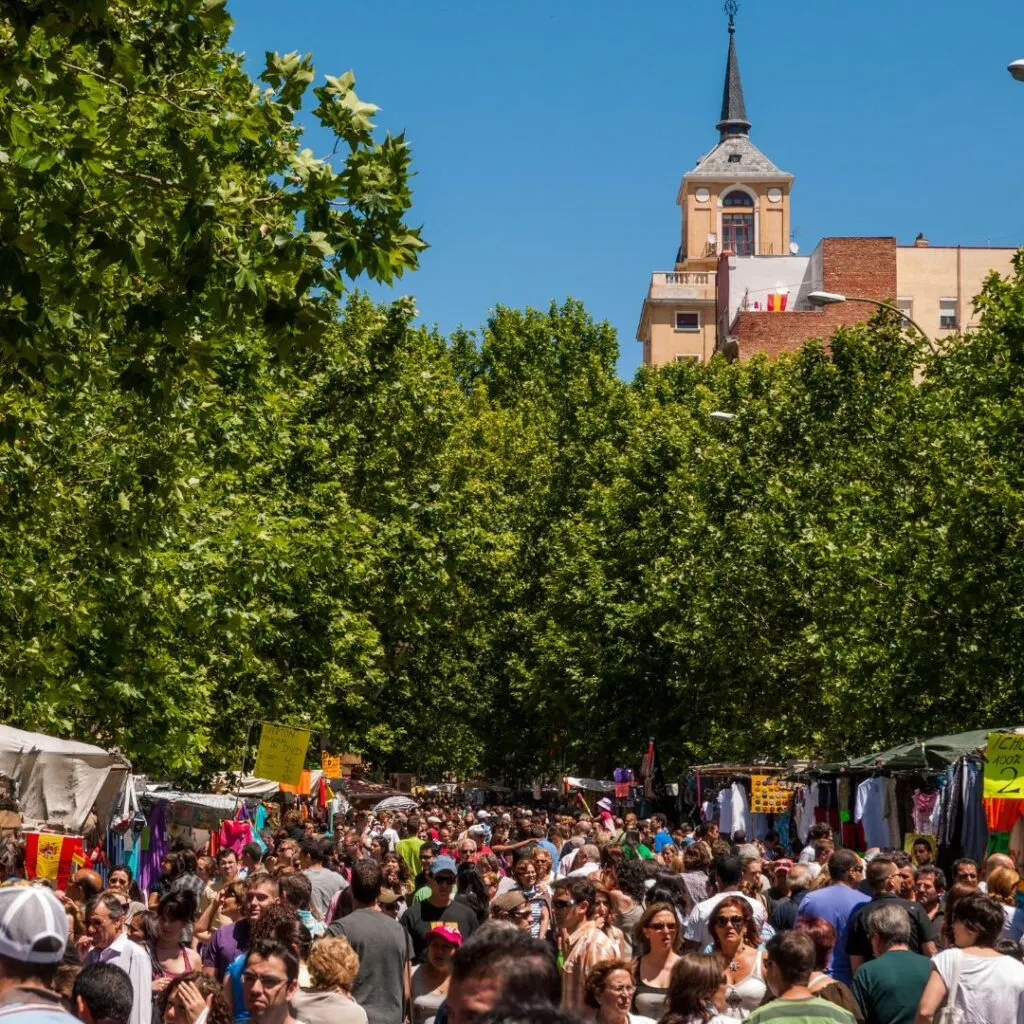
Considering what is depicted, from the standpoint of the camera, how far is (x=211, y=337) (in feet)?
42.1

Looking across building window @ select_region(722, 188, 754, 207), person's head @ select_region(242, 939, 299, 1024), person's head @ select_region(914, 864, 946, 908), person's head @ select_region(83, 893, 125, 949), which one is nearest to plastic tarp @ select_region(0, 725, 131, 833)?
person's head @ select_region(83, 893, 125, 949)

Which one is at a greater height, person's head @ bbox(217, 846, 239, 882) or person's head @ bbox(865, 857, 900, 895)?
person's head @ bbox(865, 857, 900, 895)

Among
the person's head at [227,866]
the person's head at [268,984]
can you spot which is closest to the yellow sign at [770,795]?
the person's head at [227,866]

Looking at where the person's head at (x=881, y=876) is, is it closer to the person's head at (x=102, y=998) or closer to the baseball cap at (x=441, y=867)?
the baseball cap at (x=441, y=867)

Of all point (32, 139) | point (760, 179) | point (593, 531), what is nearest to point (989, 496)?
point (32, 139)

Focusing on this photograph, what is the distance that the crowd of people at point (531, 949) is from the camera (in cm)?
473

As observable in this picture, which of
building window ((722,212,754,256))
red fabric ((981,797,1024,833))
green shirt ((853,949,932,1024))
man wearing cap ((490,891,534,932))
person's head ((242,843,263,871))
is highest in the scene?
building window ((722,212,754,256))

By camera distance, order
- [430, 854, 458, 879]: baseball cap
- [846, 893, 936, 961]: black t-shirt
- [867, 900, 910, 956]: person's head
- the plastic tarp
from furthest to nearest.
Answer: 1. the plastic tarp
2. [430, 854, 458, 879]: baseball cap
3. [846, 893, 936, 961]: black t-shirt
4. [867, 900, 910, 956]: person's head

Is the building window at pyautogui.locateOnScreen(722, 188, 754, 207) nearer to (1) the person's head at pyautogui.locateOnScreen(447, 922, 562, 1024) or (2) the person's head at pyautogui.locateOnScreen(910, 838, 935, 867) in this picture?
(2) the person's head at pyautogui.locateOnScreen(910, 838, 935, 867)

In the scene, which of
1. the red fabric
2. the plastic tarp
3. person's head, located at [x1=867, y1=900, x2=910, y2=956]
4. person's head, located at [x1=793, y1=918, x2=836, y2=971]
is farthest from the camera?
the plastic tarp

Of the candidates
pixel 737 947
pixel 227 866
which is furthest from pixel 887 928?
pixel 227 866

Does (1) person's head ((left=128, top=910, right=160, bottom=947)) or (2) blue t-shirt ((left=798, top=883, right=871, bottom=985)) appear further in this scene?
(2) blue t-shirt ((left=798, top=883, right=871, bottom=985))

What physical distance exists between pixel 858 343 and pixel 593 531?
9695 mm

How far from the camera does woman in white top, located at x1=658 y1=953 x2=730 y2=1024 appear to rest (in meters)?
7.19
